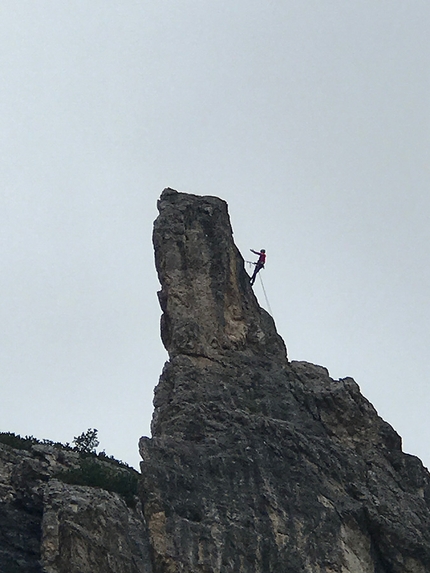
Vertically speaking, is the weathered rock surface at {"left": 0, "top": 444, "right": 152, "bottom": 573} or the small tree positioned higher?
the small tree

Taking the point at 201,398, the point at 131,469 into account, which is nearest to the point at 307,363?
the point at 201,398

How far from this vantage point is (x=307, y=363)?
142 feet

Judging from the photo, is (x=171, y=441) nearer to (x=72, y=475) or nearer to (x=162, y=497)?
(x=162, y=497)

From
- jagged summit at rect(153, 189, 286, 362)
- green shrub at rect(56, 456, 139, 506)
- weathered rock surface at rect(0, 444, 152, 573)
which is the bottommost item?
weathered rock surface at rect(0, 444, 152, 573)

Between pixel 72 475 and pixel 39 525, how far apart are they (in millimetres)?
2546

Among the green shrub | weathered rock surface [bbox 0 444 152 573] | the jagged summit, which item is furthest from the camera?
the jagged summit

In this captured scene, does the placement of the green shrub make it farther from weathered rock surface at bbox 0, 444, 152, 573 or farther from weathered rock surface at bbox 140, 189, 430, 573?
weathered rock surface at bbox 140, 189, 430, 573

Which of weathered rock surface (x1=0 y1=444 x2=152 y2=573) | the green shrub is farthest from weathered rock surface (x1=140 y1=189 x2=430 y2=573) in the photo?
the green shrub

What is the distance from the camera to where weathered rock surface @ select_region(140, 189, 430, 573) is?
109ft

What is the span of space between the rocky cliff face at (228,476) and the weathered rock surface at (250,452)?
52mm

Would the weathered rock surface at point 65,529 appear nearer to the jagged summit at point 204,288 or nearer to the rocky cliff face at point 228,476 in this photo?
the rocky cliff face at point 228,476

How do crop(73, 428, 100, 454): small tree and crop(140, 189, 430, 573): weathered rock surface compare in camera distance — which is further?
crop(73, 428, 100, 454): small tree

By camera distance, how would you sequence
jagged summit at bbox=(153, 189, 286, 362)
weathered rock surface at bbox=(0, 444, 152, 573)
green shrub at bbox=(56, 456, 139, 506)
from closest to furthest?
weathered rock surface at bbox=(0, 444, 152, 573)
green shrub at bbox=(56, 456, 139, 506)
jagged summit at bbox=(153, 189, 286, 362)

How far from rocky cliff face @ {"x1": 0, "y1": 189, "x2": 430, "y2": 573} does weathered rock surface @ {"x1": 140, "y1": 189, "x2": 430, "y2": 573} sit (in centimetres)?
5
